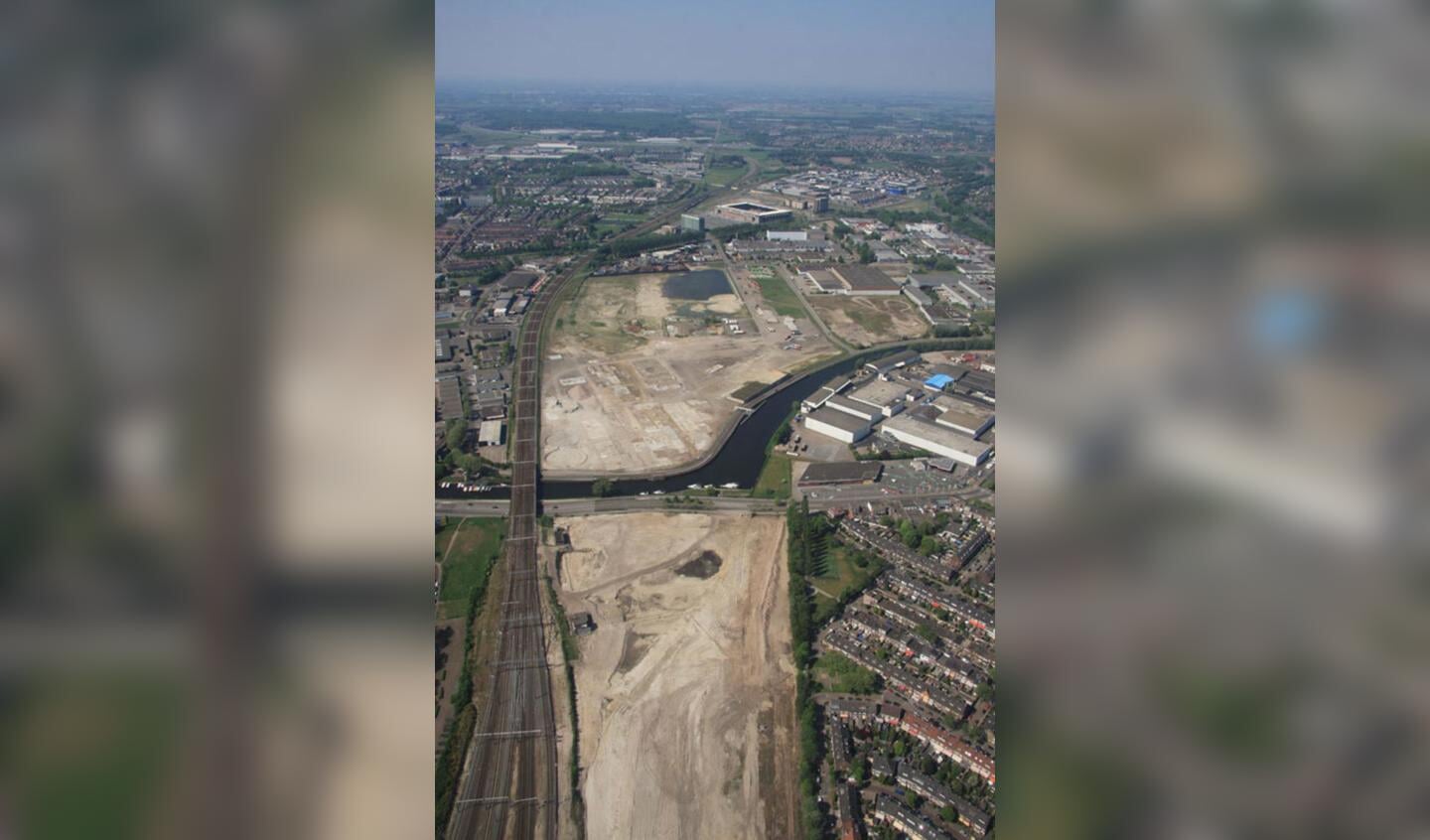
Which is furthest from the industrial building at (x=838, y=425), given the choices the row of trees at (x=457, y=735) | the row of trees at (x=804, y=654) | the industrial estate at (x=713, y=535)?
the row of trees at (x=457, y=735)

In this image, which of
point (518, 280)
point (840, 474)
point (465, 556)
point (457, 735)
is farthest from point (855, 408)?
point (518, 280)
